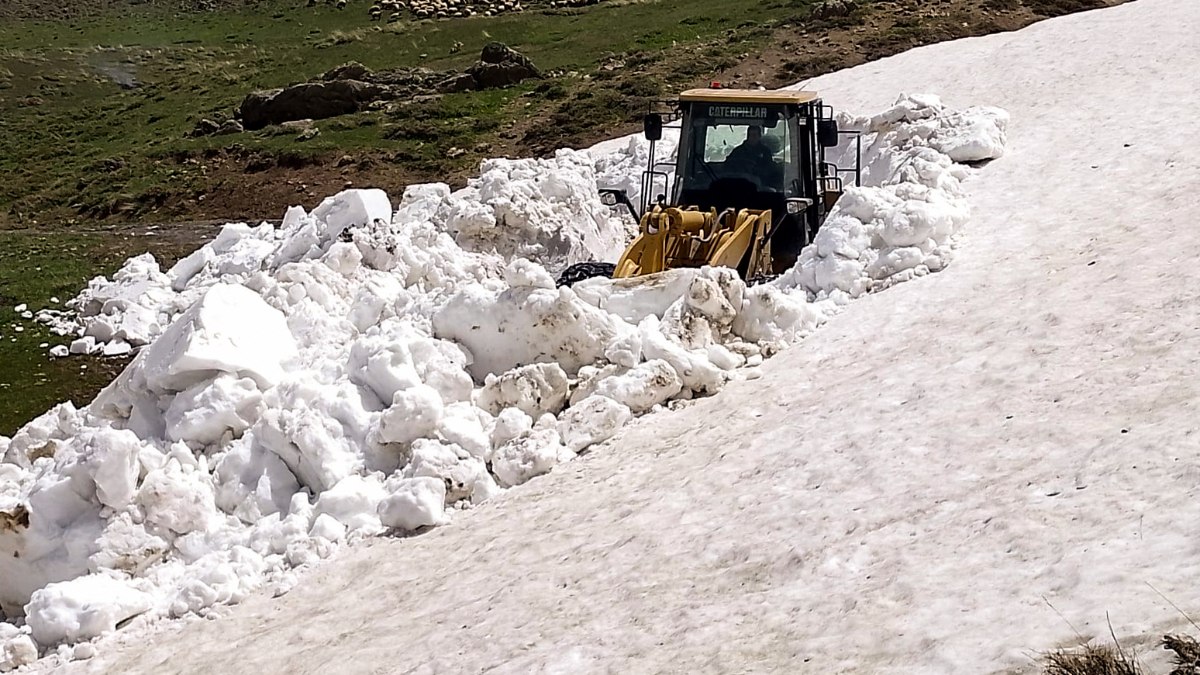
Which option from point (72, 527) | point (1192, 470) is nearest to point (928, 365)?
point (1192, 470)

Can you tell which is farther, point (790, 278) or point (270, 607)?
point (790, 278)

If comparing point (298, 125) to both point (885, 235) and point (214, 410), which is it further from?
point (214, 410)

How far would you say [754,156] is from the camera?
1230 cm

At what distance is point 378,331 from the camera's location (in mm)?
9430

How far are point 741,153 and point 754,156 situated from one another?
0.14 m

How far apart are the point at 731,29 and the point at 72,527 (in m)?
28.9

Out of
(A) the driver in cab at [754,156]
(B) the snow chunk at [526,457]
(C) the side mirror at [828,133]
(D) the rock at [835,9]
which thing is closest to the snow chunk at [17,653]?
(B) the snow chunk at [526,457]

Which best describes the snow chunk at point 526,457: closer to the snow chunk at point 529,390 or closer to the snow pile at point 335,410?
the snow pile at point 335,410

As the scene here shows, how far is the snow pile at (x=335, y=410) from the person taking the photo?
752cm

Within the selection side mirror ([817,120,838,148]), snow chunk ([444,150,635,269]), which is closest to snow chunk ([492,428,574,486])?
side mirror ([817,120,838,148])

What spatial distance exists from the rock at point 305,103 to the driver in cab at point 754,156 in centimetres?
2077

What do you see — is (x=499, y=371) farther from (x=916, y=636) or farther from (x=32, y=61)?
(x=32, y=61)

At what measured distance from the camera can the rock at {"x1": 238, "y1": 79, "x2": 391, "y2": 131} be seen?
3122cm

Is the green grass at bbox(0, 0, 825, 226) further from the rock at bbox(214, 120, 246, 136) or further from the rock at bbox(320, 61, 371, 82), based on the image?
the rock at bbox(320, 61, 371, 82)
